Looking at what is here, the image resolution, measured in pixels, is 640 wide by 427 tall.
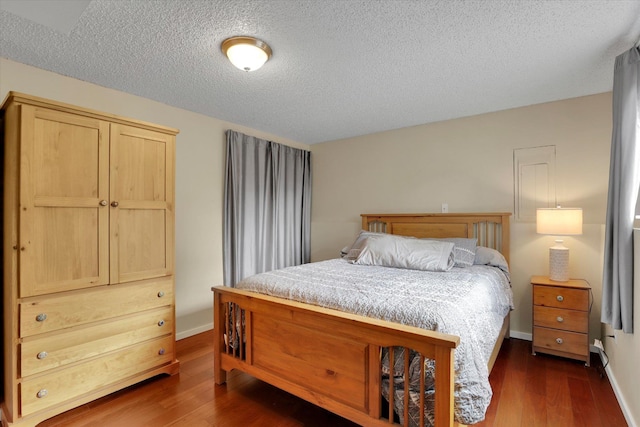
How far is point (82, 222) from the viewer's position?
1.90 m

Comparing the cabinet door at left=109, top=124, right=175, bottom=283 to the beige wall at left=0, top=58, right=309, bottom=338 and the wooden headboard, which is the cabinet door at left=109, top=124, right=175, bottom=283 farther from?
the wooden headboard

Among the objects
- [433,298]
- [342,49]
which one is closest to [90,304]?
[433,298]

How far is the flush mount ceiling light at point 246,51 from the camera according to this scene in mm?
1842

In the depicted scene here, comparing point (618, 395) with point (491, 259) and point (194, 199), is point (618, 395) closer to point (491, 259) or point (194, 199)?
point (491, 259)

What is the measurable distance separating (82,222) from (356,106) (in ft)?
7.78

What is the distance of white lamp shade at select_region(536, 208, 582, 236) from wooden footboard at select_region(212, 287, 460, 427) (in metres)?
1.89

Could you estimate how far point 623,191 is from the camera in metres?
1.76

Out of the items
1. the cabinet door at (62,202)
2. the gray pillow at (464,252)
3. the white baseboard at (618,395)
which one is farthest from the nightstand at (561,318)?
the cabinet door at (62,202)

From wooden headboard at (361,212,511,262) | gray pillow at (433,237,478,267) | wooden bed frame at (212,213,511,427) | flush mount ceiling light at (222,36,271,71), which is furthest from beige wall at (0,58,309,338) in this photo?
gray pillow at (433,237,478,267)

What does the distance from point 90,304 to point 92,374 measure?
1.42 ft

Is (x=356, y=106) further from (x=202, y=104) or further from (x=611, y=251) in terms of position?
(x=611, y=251)

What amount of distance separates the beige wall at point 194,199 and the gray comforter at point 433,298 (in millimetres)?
1134

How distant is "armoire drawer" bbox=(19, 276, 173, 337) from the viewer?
1712 millimetres

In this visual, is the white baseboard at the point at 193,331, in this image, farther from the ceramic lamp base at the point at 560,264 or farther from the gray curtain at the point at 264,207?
the ceramic lamp base at the point at 560,264
